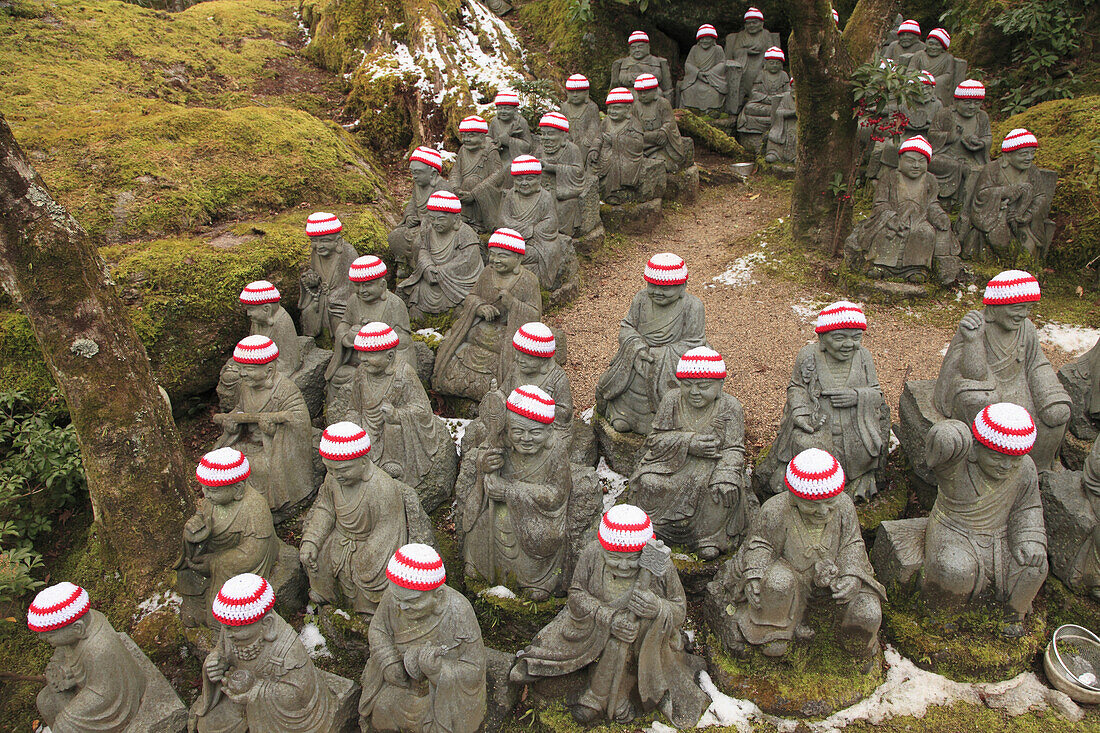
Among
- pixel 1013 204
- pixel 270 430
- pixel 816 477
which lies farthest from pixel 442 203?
pixel 1013 204

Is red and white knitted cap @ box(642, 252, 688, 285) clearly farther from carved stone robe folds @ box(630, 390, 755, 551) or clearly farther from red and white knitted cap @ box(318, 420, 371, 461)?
red and white knitted cap @ box(318, 420, 371, 461)

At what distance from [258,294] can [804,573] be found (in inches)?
238

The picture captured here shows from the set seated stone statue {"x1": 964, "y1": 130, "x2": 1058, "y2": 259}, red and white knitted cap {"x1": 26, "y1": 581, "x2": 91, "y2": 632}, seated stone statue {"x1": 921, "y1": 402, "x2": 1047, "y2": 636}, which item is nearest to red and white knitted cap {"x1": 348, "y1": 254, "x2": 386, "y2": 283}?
red and white knitted cap {"x1": 26, "y1": 581, "x2": 91, "y2": 632}

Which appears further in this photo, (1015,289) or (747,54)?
(747,54)

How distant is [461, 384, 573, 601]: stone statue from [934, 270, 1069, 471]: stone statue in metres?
3.68

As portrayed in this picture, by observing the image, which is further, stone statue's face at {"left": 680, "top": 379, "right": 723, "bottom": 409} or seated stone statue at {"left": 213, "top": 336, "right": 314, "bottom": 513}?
seated stone statue at {"left": 213, "top": 336, "right": 314, "bottom": 513}

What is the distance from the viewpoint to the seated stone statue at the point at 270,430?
661cm

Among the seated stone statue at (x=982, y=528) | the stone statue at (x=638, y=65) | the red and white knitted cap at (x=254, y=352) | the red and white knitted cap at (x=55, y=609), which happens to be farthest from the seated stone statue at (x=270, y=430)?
the stone statue at (x=638, y=65)

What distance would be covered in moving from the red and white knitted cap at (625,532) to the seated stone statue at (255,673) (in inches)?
86.3

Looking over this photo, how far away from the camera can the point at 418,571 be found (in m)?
4.27

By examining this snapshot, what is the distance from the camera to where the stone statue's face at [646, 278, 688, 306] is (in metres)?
6.72

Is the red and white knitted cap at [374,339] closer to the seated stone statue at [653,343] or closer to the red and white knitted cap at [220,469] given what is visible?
the red and white knitted cap at [220,469]

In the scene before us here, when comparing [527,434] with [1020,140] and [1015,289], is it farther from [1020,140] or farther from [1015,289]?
[1020,140]

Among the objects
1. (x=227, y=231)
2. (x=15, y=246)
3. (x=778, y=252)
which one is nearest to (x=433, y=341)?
(x=227, y=231)
